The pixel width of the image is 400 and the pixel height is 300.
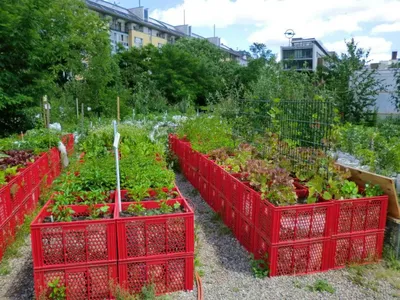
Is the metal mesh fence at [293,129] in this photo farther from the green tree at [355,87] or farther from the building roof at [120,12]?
the building roof at [120,12]

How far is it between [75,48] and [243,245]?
21137 millimetres

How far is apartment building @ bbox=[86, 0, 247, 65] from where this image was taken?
1687 inches

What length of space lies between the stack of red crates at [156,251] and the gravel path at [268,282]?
0.24m

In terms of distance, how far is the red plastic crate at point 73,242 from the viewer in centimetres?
290

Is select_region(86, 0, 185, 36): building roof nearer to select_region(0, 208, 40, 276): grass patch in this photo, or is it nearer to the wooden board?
select_region(0, 208, 40, 276): grass patch

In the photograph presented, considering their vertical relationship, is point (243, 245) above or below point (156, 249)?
below

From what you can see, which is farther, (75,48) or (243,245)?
(75,48)

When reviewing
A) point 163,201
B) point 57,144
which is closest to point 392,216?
point 163,201

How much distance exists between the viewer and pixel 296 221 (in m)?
3.56

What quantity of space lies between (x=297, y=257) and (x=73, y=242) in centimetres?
233

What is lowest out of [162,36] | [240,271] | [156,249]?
[240,271]

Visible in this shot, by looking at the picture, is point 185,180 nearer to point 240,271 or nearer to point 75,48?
point 240,271

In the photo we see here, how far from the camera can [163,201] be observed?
3506 mm

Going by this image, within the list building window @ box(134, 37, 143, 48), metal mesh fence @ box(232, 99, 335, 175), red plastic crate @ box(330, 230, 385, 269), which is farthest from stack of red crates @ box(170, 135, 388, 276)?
building window @ box(134, 37, 143, 48)
